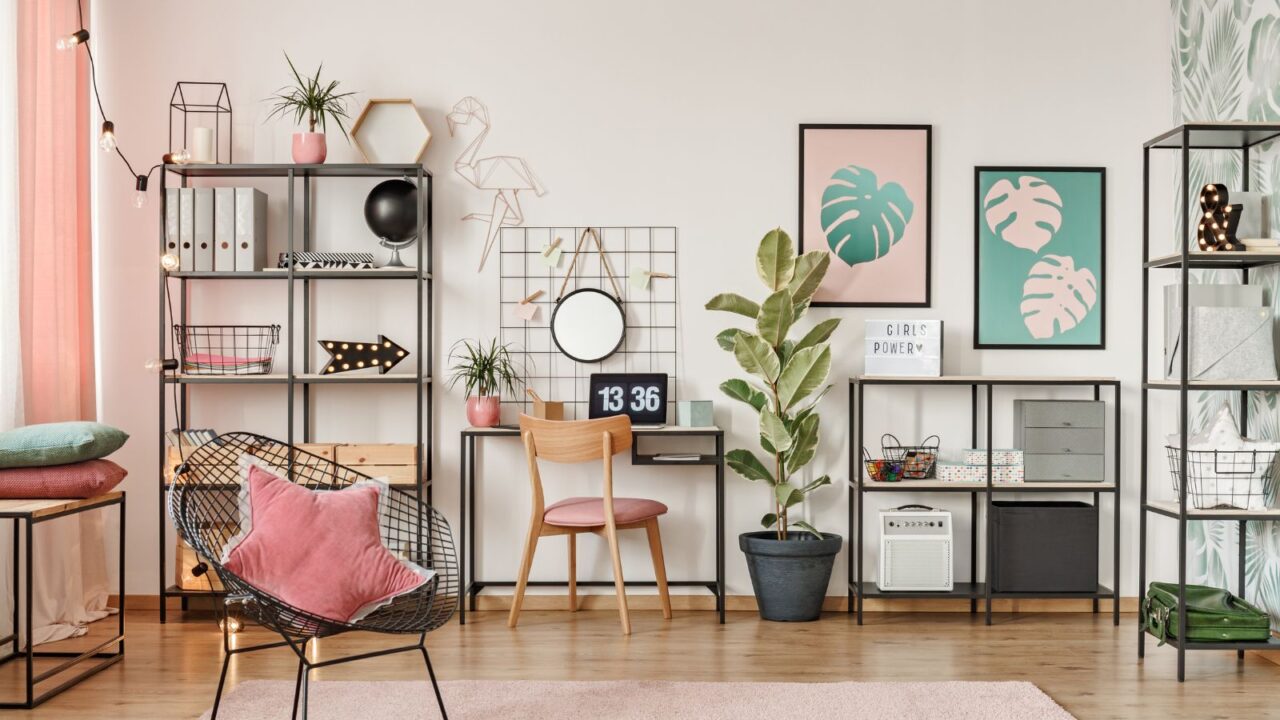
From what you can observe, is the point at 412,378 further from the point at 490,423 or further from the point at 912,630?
the point at 912,630

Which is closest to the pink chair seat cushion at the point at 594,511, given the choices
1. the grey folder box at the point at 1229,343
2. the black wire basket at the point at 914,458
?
the black wire basket at the point at 914,458

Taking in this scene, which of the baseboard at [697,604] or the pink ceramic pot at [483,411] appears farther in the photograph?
the baseboard at [697,604]

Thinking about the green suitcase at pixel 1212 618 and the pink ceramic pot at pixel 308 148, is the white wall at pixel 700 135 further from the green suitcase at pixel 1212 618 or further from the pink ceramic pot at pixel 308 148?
the green suitcase at pixel 1212 618

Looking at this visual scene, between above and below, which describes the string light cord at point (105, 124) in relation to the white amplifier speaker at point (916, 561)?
above

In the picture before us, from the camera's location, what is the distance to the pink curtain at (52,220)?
145 inches

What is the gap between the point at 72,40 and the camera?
3787 mm

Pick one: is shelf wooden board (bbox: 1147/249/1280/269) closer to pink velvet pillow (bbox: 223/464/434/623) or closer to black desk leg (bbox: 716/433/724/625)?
black desk leg (bbox: 716/433/724/625)

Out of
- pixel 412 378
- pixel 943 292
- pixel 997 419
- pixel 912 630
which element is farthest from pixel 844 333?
pixel 412 378

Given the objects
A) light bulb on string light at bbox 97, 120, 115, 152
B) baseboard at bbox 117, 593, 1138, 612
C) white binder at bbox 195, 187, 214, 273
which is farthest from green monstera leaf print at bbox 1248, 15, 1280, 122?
light bulb on string light at bbox 97, 120, 115, 152

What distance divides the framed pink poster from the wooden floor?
1.38m

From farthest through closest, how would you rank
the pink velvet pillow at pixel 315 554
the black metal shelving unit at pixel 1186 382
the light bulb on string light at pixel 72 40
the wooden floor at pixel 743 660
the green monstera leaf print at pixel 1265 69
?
1. the light bulb on string light at pixel 72 40
2. the green monstera leaf print at pixel 1265 69
3. the black metal shelving unit at pixel 1186 382
4. the wooden floor at pixel 743 660
5. the pink velvet pillow at pixel 315 554

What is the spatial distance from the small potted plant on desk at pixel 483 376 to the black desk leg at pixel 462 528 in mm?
133

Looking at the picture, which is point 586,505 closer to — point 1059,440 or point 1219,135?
point 1059,440

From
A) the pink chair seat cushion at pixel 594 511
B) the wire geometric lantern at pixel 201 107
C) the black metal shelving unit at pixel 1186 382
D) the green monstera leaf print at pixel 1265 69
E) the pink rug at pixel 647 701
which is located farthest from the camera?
the wire geometric lantern at pixel 201 107
